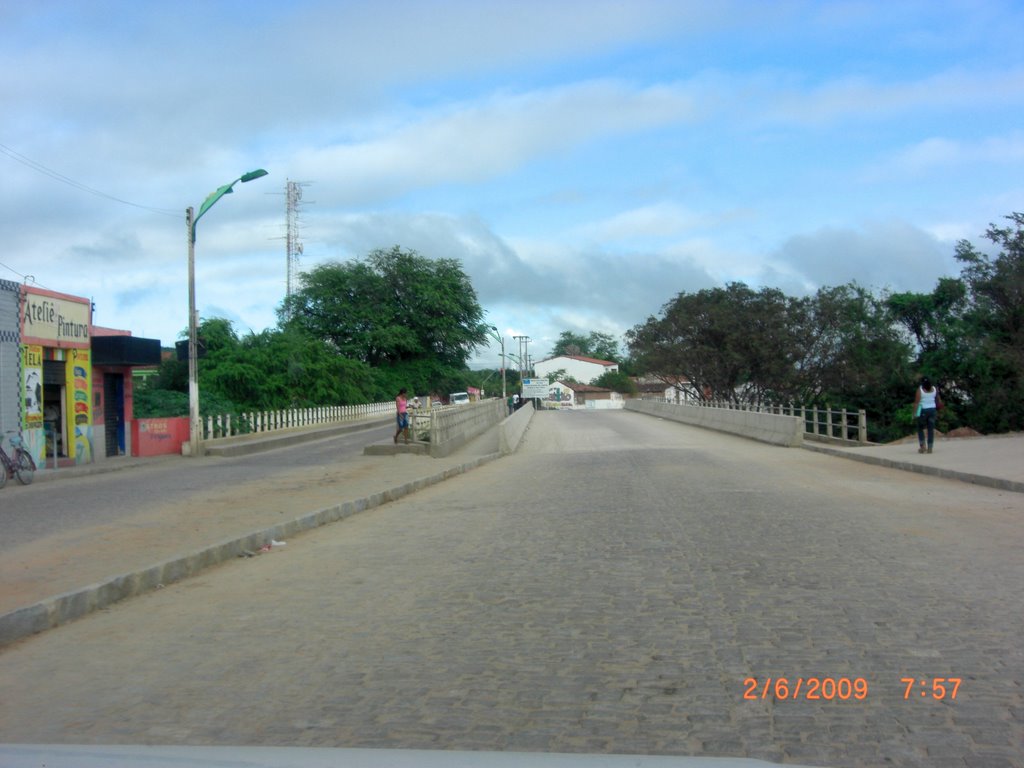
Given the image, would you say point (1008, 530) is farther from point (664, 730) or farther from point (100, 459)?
point (100, 459)

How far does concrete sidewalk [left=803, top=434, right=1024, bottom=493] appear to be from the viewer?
15.7m

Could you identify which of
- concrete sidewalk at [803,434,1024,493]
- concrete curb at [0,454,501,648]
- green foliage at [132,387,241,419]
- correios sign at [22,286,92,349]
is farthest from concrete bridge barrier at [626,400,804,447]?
correios sign at [22,286,92,349]

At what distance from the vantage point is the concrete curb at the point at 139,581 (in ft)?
22.9

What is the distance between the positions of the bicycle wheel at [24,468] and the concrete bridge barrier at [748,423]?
20.0 m

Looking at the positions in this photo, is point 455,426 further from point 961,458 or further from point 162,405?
point 961,458

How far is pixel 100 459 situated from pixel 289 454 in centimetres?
561

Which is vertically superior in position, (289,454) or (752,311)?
(752,311)

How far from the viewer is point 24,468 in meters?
19.6

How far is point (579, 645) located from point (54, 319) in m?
21.5

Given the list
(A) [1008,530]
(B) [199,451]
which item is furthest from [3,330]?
(A) [1008,530]

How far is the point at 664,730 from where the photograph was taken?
464 centimetres
